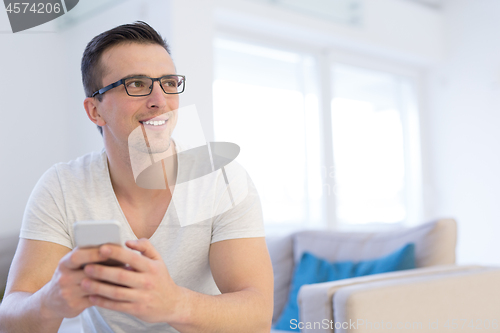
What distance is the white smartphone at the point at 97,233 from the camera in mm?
703

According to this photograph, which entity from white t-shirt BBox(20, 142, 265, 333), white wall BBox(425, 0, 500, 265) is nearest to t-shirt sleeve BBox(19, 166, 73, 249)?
white t-shirt BBox(20, 142, 265, 333)

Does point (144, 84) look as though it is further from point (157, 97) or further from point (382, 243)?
point (382, 243)

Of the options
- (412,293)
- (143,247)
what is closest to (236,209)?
(143,247)

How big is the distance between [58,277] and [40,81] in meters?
0.82

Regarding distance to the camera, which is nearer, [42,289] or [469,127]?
[42,289]

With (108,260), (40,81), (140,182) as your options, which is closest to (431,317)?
(140,182)

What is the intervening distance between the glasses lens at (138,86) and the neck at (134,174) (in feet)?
0.50

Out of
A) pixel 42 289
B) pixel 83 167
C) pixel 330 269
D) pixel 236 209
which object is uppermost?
pixel 83 167

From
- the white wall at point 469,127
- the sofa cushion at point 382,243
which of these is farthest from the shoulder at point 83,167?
the white wall at point 469,127

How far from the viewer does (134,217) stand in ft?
3.88

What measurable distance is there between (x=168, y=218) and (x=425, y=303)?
86 centimetres

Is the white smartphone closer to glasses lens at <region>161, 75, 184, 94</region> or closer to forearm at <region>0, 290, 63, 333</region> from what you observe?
forearm at <region>0, 290, 63, 333</region>

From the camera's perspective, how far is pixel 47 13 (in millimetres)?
1434

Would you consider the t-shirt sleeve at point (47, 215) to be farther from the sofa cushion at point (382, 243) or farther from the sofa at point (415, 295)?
the sofa cushion at point (382, 243)
